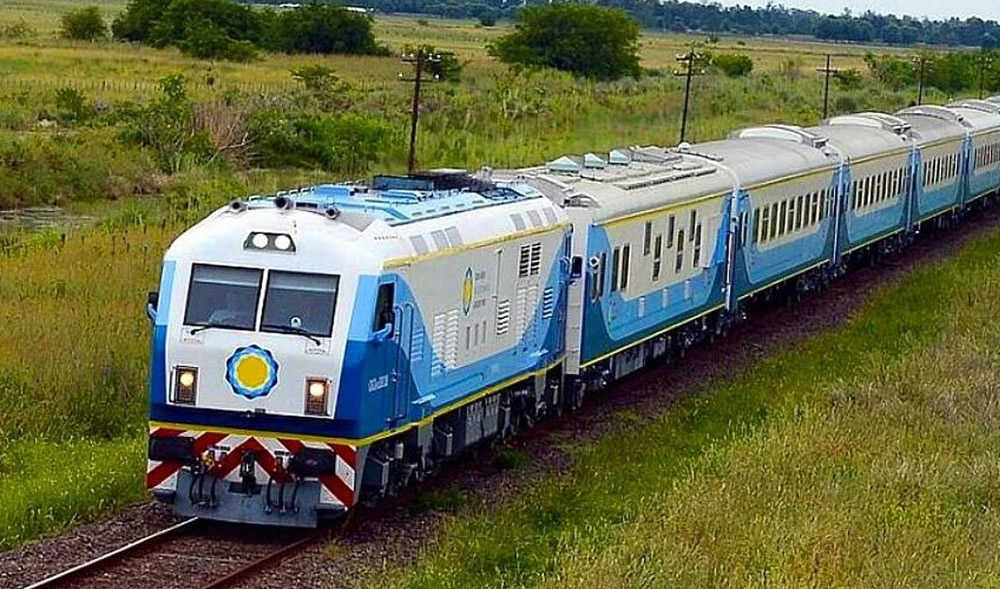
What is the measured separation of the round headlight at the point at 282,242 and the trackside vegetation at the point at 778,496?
8.94ft

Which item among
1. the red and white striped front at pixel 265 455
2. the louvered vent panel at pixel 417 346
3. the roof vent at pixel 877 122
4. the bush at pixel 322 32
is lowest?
the red and white striped front at pixel 265 455

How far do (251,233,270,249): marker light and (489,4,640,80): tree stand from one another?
269 feet

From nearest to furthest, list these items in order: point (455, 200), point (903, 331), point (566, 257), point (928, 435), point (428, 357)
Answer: point (428, 357) < point (455, 200) < point (928, 435) < point (566, 257) < point (903, 331)

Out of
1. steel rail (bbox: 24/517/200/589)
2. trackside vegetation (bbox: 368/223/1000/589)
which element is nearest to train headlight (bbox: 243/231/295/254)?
steel rail (bbox: 24/517/200/589)

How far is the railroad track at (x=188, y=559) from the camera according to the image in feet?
46.6

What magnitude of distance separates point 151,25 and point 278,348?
8188cm

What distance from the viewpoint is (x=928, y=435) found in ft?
64.3

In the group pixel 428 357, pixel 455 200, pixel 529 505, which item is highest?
pixel 455 200

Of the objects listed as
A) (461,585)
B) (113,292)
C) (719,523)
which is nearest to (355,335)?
(461,585)

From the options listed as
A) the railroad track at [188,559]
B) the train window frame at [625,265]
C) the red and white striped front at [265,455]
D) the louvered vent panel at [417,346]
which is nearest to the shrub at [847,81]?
the train window frame at [625,265]

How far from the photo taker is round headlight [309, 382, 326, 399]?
1505cm

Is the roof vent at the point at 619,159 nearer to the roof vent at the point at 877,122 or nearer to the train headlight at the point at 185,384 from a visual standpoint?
the train headlight at the point at 185,384

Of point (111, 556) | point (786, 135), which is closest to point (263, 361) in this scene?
point (111, 556)

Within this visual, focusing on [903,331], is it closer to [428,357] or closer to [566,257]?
[566,257]
